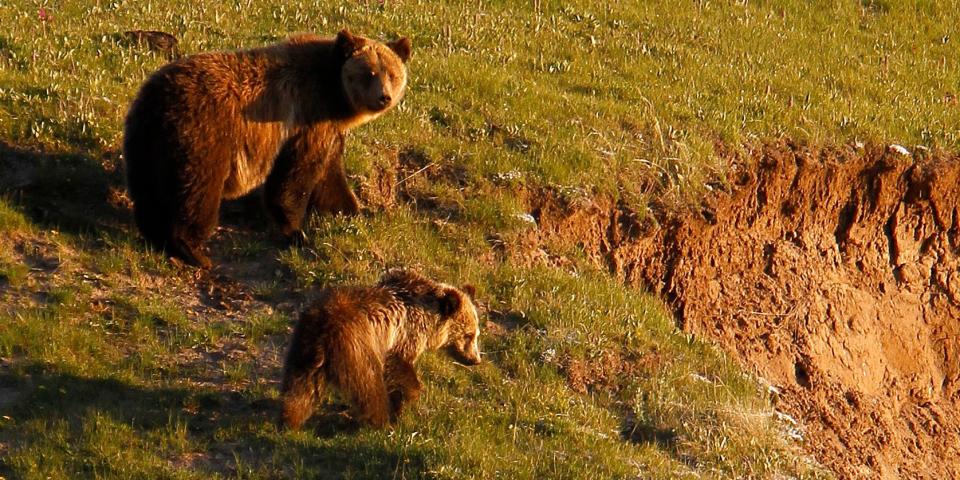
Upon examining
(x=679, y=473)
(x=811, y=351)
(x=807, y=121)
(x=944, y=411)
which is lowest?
(x=944, y=411)

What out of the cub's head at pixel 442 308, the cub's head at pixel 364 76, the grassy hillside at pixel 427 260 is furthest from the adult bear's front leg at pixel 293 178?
the cub's head at pixel 442 308

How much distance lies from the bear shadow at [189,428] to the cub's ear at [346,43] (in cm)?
311

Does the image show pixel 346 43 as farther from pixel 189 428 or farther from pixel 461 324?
pixel 189 428

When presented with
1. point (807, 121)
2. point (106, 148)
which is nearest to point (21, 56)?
point (106, 148)

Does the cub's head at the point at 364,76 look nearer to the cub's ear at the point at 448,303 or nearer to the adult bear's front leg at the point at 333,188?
the adult bear's front leg at the point at 333,188

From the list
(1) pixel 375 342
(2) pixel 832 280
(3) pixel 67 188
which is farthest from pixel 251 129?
(2) pixel 832 280

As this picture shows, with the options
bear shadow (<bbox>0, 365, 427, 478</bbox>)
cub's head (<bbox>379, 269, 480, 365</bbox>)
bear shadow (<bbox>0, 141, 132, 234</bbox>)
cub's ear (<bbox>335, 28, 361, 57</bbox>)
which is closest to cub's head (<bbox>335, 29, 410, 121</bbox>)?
cub's ear (<bbox>335, 28, 361, 57</bbox>)

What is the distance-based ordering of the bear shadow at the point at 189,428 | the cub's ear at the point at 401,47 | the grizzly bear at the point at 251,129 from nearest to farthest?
the bear shadow at the point at 189,428 → the grizzly bear at the point at 251,129 → the cub's ear at the point at 401,47

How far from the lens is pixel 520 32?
15.4 meters

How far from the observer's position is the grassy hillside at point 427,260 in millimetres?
7898

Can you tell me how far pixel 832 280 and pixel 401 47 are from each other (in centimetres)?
631

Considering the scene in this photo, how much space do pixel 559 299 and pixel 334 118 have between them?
230cm

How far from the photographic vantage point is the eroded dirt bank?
12344mm

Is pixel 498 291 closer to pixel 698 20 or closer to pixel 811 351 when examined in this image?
pixel 811 351
